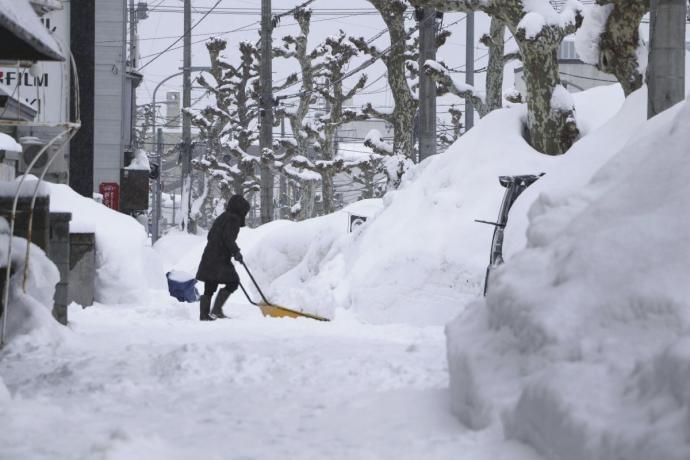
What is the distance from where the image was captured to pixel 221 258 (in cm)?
1191

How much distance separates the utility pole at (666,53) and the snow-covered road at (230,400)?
3.11 meters

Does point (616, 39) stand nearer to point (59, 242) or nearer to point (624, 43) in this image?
point (624, 43)

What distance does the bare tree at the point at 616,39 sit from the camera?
42.8ft

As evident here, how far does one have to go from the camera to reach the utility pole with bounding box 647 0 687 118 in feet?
28.0

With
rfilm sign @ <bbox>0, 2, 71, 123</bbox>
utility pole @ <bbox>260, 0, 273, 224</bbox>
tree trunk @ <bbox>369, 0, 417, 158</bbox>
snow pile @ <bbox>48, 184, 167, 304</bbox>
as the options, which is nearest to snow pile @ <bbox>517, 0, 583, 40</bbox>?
snow pile @ <bbox>48, 184, 167, 304</bbox>

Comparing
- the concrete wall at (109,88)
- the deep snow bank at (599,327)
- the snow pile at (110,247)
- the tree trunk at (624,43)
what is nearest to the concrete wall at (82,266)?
the snow pile at (110,247)

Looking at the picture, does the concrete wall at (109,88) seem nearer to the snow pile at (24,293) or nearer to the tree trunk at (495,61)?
the tree trunk at (495,61)

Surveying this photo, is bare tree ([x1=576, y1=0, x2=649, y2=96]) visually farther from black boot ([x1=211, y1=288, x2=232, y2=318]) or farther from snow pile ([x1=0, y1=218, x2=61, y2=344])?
snow pile ([x1=0, y1=218, x2=61, y2=344])

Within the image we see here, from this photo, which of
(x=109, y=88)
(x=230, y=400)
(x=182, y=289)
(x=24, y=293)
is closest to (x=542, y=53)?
(x=182, y=289)

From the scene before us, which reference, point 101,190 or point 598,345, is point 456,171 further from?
point 101,190

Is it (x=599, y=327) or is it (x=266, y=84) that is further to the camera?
(x=266, y=84)

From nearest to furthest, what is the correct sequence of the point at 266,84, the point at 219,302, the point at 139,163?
1. the point at 219,302
2. the point at 266,84
3. the point at 139,163

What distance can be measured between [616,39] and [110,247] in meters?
7.31

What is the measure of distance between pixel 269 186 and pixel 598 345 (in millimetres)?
24438
